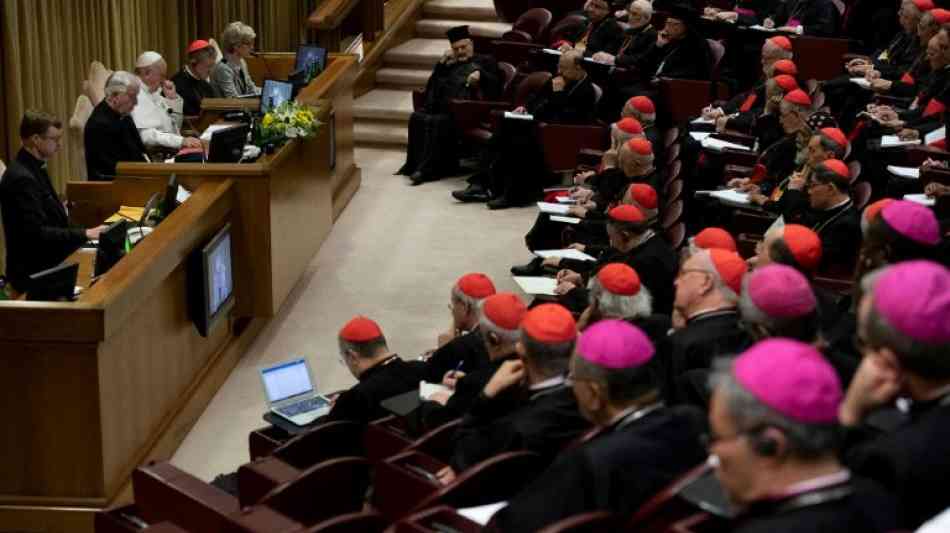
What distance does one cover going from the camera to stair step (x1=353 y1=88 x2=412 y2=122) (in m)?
13.3

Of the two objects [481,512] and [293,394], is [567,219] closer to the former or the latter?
[293,394]

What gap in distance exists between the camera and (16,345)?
18.8 feet

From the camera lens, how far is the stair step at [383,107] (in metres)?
13.3

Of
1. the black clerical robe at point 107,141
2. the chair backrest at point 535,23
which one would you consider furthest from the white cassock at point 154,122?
the chair backrest at point 535,23

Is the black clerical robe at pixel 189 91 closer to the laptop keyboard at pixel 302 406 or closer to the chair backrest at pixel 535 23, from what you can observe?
the chair backrest at pixel 535 23

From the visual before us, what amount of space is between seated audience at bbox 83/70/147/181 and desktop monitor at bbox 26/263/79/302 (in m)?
2.51

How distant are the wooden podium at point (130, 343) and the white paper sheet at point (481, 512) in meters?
2.19

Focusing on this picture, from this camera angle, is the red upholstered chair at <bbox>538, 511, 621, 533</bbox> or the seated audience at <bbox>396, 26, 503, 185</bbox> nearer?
the red upholstered chair at <bbox>538, 511, 621, 533</bbox>

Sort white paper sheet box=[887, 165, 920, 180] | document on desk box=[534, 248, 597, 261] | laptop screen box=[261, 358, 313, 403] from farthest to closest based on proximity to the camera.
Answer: document on desk box=[534, 248, 597, 261], white paper sheet box=[887, 165, 920, 180], laptop screen box=[261, 358, 313, 403]

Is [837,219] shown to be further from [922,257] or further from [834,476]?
[834,476]

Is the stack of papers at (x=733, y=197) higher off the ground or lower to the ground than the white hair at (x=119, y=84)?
lower

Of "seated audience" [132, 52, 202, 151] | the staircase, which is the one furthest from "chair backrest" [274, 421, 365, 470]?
the staircase

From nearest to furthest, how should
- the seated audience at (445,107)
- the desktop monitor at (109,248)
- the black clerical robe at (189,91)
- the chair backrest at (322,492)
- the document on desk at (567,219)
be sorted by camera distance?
1. the chair backrest at (322,492)
2. the desktop monitor at (109,248)
3. the document on desk at (567,219)
4. the black clerical robe at (189,91)
5. the seated audience at (445,107)

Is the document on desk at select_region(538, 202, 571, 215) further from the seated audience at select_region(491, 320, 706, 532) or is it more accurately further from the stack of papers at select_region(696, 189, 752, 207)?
the seated audience at select_region(491, 320, 706, 532)
